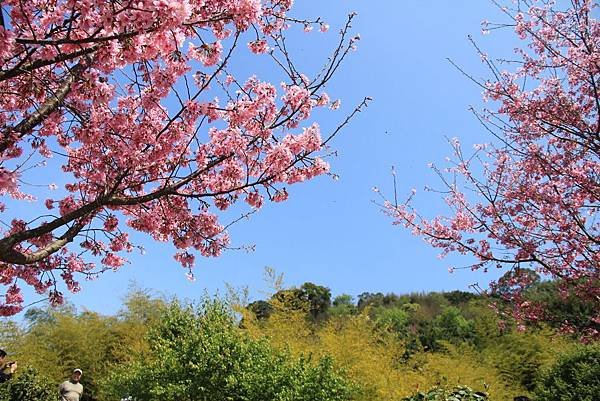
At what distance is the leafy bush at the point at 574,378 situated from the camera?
8.25 metres

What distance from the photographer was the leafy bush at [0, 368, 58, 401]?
9000mm

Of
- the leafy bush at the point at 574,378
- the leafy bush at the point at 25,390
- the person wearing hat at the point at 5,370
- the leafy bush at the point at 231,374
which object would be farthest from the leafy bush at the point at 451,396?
the person wearing hat at the point at 5,370

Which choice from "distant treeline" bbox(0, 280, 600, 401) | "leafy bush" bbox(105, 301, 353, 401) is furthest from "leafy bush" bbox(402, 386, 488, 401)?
"leafy bush" bbox(105, 301, 353, 401)

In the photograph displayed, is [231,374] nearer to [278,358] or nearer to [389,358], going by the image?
[278,358]

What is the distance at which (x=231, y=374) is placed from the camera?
31.4 ft

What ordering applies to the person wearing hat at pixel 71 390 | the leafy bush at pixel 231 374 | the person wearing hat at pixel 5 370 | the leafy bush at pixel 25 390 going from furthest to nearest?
the person wearing hat at pixel 71 390 → the person wearing hat at pixel 5 370 → the leafy bush at pixel 25 390 → the leafy bush at pixel 231 374

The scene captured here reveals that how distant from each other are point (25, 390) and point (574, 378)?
354 inches

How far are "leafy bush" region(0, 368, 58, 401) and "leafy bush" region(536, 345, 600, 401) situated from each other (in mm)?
8465

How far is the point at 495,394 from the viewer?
431 inches

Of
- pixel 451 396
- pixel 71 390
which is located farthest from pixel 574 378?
pixel 71 390

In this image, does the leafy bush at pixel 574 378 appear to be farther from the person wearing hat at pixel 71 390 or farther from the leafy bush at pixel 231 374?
the person wearing hat at pixel 71 390

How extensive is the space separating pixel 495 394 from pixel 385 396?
8.29ft

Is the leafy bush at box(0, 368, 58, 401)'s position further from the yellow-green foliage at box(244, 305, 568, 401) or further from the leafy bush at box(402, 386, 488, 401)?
the leafy bush at box(402, 386, 488, 401)

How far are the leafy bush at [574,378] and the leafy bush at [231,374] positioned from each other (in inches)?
128
